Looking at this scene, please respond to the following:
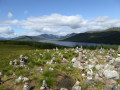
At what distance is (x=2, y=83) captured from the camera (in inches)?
249

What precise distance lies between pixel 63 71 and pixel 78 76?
5.13 ft

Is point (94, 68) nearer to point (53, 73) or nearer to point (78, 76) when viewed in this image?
point (78, 76)

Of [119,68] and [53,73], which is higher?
[119,68]

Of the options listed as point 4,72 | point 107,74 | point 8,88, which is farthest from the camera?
point 4,72

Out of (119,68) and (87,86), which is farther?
(119,68)

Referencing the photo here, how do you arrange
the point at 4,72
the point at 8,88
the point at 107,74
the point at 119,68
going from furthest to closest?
the point at 4,72
the point at 119,68
the point at 107,74
the point at 8,88

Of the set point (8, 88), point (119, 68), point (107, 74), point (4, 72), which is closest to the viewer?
point (8, 88)

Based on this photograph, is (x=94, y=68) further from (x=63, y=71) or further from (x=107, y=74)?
(x=63, y=71)

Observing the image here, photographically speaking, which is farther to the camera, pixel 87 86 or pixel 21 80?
pixel 21 80

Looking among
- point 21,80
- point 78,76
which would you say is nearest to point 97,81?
point 78,76

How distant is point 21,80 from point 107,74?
6.02 m

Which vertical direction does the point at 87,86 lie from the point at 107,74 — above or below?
below

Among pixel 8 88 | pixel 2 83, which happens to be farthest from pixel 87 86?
pixel 2 83

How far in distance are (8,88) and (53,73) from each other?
10.4 feet
